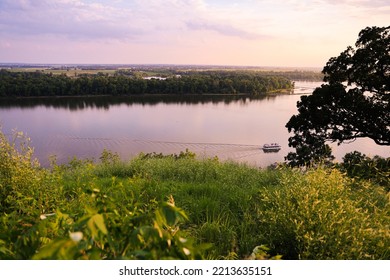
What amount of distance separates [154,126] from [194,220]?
34.6 m

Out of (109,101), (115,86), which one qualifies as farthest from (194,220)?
(115,86)

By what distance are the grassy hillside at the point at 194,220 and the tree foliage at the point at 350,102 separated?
7.41 metres

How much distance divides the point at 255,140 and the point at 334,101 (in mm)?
21065

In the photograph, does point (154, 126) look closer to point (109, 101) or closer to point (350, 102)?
point (109, 101)

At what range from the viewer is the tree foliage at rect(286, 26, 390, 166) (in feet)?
34.1

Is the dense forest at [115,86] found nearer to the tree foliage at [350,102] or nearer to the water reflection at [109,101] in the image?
the water reflection at [109,101]

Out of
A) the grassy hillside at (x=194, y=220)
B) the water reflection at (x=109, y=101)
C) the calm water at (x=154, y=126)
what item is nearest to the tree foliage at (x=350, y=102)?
the grassy hillside at (x=194, y=220)

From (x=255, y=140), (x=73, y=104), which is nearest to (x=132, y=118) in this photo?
(x=73, y=104)

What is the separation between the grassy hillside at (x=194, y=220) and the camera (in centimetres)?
121

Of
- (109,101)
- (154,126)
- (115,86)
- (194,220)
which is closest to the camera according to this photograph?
(194,220)

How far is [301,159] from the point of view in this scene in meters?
10.8

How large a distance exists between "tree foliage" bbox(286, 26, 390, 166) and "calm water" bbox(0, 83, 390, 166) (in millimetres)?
11651

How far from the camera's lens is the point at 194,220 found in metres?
3.18

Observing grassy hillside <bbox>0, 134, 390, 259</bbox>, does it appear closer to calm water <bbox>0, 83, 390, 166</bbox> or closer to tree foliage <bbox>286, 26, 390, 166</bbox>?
tree foliage <bbox>286, 26, 390, 166</bbox>
